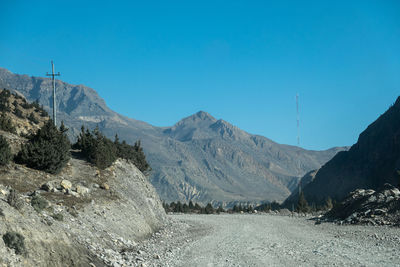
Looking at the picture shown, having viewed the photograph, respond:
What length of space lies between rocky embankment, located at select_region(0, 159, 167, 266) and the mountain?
10270cm

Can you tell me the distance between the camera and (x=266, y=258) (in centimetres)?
1697

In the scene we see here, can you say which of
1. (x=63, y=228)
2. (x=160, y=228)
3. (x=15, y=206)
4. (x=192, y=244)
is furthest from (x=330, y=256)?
(x=160, y=228)

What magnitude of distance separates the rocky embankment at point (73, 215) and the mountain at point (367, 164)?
10270 centimetres

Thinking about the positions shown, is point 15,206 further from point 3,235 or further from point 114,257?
point 114,257

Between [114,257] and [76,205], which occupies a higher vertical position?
[76,205]

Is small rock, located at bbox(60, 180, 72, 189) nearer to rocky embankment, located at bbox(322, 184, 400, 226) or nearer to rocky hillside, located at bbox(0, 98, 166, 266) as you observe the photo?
rocky hillside, located at bbox(0, 98, 166, 266)

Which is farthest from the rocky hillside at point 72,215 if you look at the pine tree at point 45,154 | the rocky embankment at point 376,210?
the rocky embankment at point 376,210

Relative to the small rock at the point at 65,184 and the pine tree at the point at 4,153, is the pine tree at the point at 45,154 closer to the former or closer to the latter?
the pine tree at the point at 4,153

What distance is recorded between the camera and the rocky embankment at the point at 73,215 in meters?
12.3

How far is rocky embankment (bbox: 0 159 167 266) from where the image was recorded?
1230cm

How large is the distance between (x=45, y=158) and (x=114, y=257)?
29.7ft

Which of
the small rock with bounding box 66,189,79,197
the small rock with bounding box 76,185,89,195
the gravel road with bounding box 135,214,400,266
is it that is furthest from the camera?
the small rock with bounding box 76,185,89,195

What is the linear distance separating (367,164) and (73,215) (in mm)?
146865

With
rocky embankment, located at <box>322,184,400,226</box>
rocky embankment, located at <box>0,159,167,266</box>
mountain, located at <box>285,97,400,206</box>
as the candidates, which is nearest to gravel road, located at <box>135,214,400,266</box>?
rocky embankment, located at <box>0,159,167,266</box>
